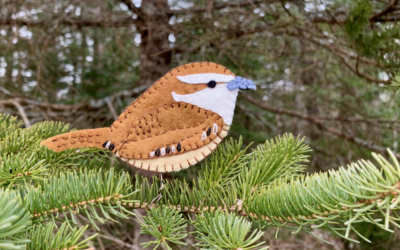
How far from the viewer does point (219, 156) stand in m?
0.66

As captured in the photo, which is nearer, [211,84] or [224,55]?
[211,84]

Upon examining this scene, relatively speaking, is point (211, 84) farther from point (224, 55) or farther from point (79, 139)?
point (224, 55)

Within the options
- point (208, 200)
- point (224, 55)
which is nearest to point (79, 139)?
point (208, 200)

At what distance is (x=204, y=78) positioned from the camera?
65cm

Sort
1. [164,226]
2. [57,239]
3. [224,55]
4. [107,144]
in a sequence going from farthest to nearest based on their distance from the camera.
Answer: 1. [224,55]
2. [107,144]
3. [164,226]
4. [57,239]

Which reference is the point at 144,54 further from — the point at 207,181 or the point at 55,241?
the point at 55,241

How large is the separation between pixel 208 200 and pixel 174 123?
0.19m

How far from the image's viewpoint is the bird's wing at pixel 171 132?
1.94ft

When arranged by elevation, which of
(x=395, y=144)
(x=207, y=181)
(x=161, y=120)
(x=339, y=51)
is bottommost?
(x=395, y=144)

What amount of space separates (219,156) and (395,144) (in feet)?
5.40

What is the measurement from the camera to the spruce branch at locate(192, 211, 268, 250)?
1.21 ft

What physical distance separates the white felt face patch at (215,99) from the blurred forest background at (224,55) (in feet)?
1.39

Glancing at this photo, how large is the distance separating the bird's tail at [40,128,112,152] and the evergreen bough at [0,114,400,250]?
1.9 inches

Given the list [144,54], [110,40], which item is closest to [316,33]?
[144,54]
